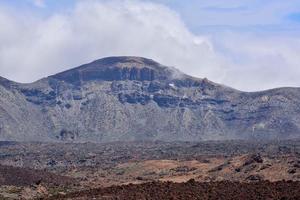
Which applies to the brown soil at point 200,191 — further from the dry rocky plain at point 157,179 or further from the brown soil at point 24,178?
the brown soil at point 24,178

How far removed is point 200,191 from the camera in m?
65.4

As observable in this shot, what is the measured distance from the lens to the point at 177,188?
223ft

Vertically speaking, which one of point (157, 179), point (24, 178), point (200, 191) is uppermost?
point (200, 191)

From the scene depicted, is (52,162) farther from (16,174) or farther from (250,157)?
(250,157)

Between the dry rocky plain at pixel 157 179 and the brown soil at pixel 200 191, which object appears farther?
the dry rocky plain at pixel 157 179

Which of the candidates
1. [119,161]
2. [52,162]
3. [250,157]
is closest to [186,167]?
[250,157]

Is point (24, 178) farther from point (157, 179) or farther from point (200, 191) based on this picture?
point (200, 191)

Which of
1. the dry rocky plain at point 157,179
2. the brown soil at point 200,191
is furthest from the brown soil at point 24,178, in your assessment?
the brown soil at point 200,191

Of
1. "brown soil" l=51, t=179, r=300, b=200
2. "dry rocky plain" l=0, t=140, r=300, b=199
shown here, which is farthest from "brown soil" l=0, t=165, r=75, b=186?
"brown soil" l=51, t=179, r=300, b=200

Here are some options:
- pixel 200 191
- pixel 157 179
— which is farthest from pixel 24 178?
pixel 200 191

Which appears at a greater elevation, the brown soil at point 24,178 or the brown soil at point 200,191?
the brown soil at point 200,191

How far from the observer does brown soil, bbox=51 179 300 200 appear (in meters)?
62.9

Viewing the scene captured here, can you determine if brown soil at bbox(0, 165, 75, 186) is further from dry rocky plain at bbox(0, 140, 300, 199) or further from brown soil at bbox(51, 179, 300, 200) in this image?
brown soil at bbox(51, 179, 300, 200)

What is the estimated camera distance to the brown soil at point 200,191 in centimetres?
6294
